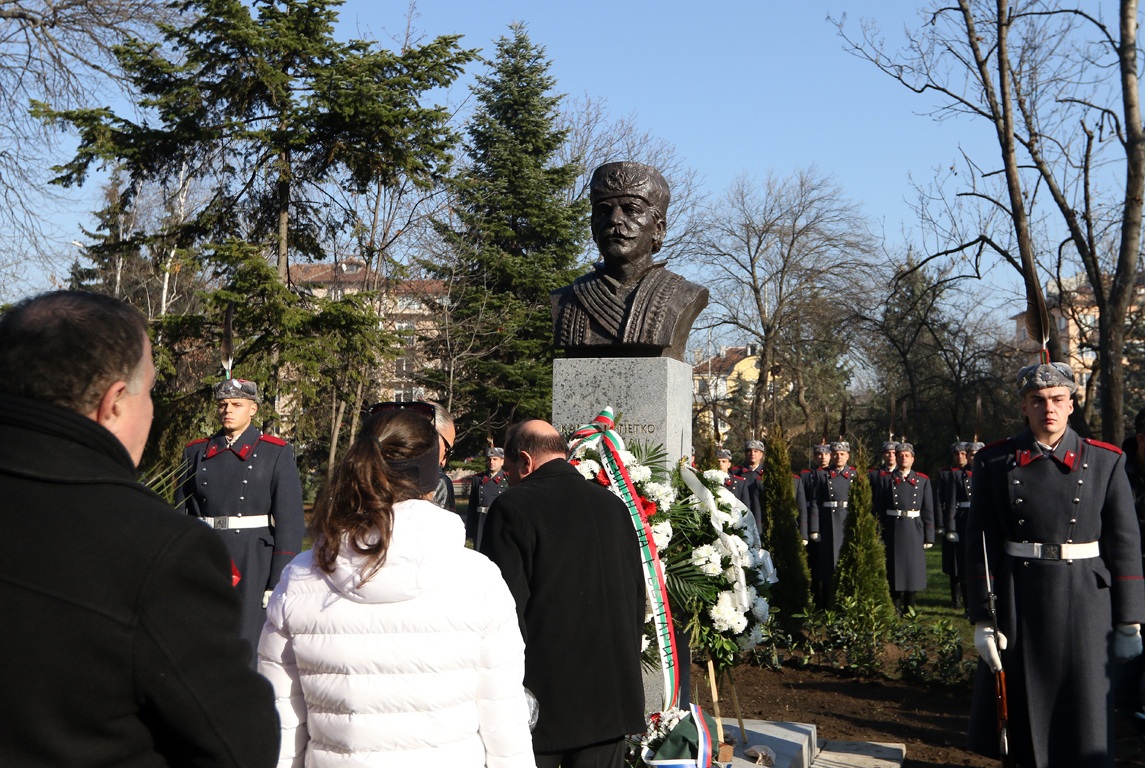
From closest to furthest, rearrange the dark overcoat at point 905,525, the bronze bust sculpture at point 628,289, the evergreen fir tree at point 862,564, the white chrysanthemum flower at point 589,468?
the white chrysanthemum flower at point 589,468 → the bronze bust sculpture at point 628,289 → the evergreen fir tree at point 862,564 → the dark overcoat at point 905,525

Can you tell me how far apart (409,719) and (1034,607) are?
3.32 meters

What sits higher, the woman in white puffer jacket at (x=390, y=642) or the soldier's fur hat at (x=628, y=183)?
the soldier's fur hat at (x=628, y=183)

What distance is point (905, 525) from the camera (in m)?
11.6

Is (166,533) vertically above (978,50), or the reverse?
(978,50)

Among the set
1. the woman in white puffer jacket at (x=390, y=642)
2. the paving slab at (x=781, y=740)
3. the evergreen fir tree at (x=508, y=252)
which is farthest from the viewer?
the evergreen fir tree at (x=508, y=252)

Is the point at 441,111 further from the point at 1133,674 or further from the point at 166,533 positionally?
the point at 166,533

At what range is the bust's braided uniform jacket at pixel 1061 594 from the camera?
4137mm

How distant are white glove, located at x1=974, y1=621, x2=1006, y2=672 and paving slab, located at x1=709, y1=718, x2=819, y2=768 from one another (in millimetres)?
1442

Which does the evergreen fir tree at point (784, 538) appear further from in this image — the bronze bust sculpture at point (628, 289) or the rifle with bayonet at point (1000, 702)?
the rifle with bayonet at point (1000, 702)

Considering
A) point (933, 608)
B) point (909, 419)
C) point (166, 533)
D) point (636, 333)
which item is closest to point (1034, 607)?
point (636, 333)

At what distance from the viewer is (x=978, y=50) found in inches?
559

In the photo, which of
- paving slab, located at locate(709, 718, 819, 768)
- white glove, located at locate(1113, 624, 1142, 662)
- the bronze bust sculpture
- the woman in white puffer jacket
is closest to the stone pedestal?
the bronze bust sculpture

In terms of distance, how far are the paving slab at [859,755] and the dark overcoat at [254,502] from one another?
140 inches

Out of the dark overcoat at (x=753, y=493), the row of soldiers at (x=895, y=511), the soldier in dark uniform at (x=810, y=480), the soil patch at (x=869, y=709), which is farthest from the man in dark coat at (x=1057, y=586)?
the dark overcoat at (x=753, y=493)
